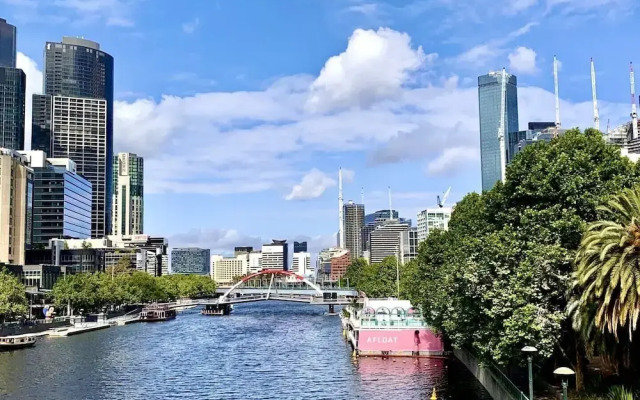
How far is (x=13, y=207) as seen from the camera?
182m

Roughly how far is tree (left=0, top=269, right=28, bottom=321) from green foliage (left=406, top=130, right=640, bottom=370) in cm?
8387

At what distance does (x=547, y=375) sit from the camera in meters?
53.2

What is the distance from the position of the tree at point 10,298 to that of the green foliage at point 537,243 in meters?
83.9

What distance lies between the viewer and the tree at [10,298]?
109m

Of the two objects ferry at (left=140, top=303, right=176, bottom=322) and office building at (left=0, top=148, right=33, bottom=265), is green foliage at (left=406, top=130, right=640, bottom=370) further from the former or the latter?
office building at (left=0, top=148, right=33, bottom=265)

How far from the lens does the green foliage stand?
43875 millimetres

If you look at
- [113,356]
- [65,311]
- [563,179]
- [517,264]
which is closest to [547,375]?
[517,264]

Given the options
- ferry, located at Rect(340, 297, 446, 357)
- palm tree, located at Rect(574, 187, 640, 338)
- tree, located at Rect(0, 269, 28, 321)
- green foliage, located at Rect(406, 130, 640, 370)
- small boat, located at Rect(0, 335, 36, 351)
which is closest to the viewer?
palm tree, located at Rect(574, 187, 640, 338)

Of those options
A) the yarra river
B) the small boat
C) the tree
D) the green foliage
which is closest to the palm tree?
Answer: the green foliage

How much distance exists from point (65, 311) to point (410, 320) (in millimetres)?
102023

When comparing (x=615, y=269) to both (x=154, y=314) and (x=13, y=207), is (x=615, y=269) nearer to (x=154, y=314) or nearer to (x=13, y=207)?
(x=154, y=314)

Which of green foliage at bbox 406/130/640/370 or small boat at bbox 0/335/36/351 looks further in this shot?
small boat at bbox 0/335/36/351

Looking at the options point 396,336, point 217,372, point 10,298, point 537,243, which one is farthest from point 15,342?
point 537,243

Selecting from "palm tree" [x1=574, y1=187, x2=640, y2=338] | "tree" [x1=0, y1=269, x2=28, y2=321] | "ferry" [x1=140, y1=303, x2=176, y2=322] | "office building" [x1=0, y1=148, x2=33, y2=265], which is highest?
"office building" [x1=0, y1=148, x2=33, y2=265]
